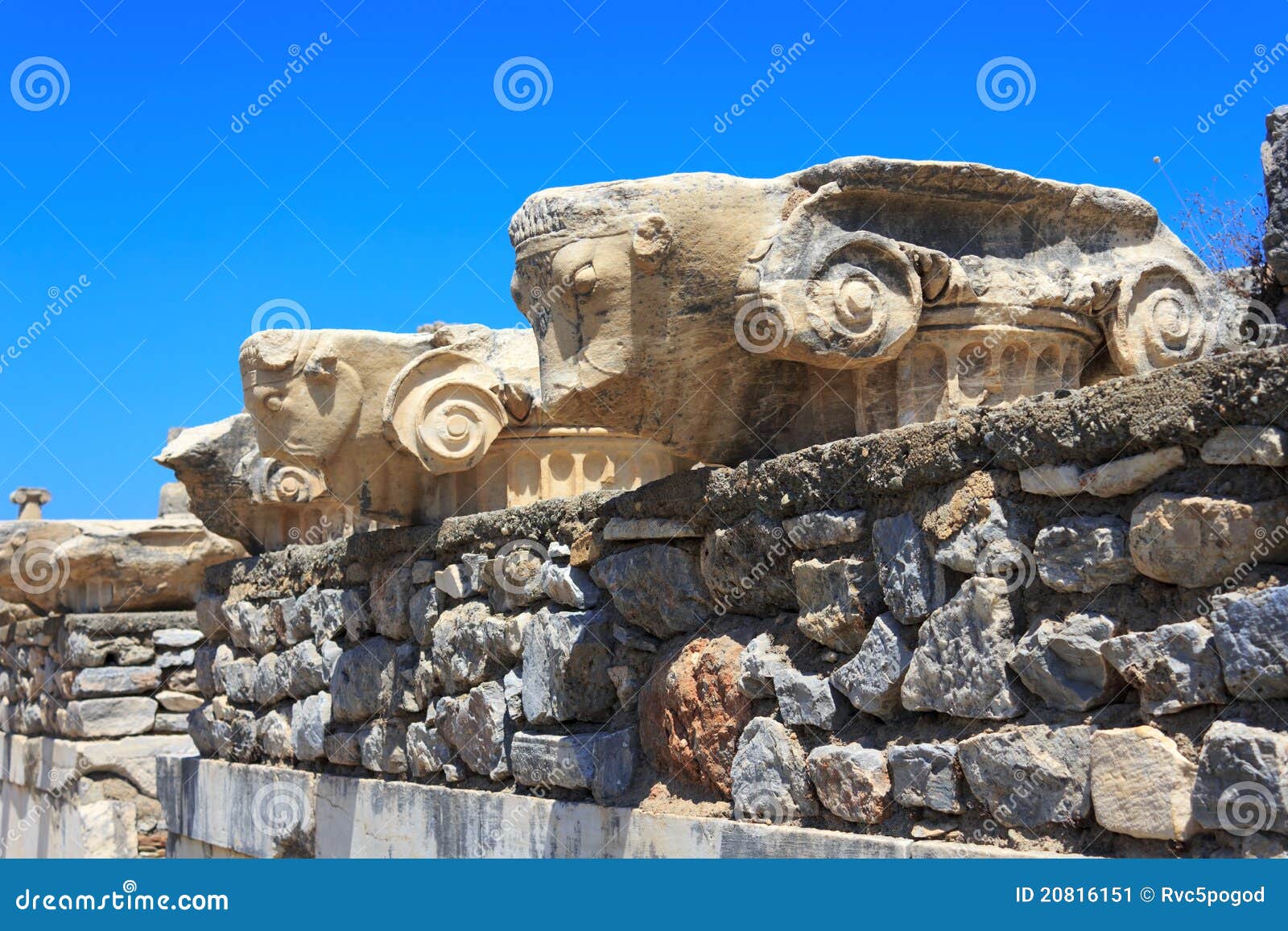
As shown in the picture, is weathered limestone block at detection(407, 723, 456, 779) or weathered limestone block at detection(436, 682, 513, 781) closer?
weathered limestone block at detection(436, 682, 513, 781)

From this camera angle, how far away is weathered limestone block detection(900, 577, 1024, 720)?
312 centimetres

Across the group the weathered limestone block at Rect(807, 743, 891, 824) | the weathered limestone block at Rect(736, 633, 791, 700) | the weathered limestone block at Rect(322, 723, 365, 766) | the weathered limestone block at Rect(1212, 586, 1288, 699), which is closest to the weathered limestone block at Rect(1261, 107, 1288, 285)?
the weathered limestone block at Rect(1212, 586, 1288, 699)

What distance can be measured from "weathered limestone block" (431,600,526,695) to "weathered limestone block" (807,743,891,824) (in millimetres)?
1761

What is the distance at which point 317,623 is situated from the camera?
22.3 ft

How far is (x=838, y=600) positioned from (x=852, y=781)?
46 cm

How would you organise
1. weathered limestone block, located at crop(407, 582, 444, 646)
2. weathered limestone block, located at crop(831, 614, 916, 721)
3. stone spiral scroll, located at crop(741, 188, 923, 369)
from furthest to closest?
1. weathered limestone block, located at crop(407, 582, 444, 646)
2. stone spiral scroll, located at crop(741, 188, 923, 369)
3. weathered limestone block, located at crop(831, 614, 916, 721)

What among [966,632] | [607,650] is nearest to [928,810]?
[966,632]

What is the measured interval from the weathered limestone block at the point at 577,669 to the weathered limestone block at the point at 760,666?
0.85 m

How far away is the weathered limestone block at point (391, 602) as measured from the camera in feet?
19.9

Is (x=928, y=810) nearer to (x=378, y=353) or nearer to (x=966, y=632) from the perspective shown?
(x=966, y=632)

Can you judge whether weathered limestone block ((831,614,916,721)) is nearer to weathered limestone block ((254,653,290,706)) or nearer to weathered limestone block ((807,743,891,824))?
weathered limestone block ((807,743,891,824))

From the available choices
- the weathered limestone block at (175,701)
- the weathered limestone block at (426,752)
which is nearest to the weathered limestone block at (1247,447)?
the weathered limestone block at (426,752)

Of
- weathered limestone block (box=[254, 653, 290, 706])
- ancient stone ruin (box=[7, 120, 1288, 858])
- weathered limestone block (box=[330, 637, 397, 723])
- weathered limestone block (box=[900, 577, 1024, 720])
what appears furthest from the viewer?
weathered limestone block (box=[254, 653, 290, 706])

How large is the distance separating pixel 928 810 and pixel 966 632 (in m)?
0.46
